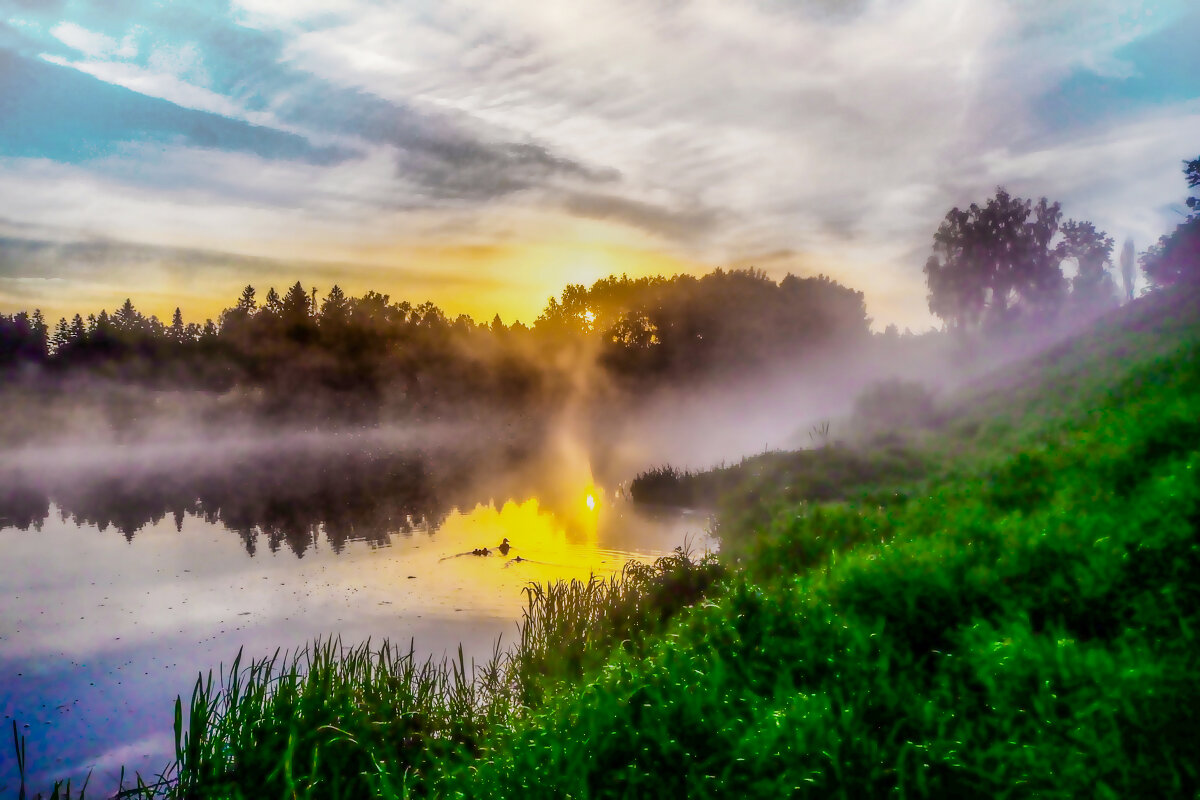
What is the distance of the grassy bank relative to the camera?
6133mm

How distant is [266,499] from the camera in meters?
37.4

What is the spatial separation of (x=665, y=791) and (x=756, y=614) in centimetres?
382

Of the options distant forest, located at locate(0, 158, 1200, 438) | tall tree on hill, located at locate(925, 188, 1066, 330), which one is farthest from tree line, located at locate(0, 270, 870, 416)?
tall tree on hill, located at locate(925, 188, 1066, 330)

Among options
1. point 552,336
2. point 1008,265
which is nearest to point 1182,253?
point 1008,265

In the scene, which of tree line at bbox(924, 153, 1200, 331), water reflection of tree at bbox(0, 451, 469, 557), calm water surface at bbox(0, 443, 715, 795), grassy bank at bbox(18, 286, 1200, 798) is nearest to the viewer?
grassy bank at bbox(18, 286, 1200, 798)

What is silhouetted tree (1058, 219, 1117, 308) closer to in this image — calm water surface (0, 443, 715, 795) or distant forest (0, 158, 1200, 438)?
distant forest (0, 158, 1200, 438)

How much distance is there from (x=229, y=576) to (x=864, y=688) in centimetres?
1972

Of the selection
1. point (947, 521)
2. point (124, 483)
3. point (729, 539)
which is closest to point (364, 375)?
point (124, 483)

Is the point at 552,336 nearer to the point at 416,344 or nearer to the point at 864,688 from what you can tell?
the point at 416,344

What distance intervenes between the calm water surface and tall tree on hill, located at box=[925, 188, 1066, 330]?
5235cm

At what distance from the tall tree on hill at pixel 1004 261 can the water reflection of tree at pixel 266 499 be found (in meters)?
54.6

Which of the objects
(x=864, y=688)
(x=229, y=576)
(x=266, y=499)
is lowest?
(x=229, y=576)

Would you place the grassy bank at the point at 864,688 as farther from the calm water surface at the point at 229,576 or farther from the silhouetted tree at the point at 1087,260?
the silhouetted tree at the point at 1087,260

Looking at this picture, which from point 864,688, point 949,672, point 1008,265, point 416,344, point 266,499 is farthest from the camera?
point 416,344
